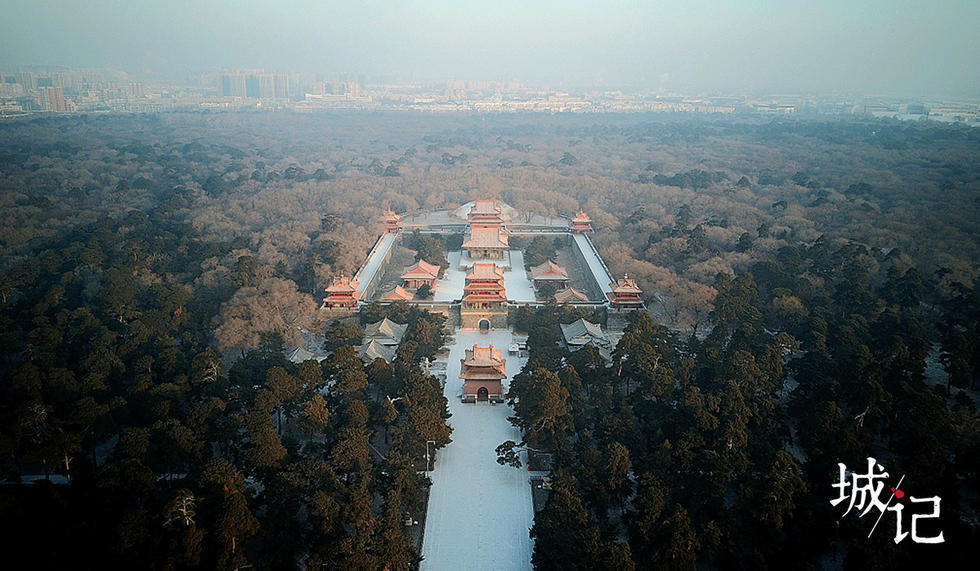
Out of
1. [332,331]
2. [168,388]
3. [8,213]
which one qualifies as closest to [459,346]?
[332,331]

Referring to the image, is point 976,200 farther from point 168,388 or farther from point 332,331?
point 168,388

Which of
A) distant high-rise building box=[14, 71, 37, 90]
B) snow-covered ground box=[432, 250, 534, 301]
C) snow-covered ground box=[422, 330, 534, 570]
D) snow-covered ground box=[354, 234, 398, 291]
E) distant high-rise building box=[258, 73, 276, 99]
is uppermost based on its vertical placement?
distant high-rise building box=[258, 73, 276, 99]

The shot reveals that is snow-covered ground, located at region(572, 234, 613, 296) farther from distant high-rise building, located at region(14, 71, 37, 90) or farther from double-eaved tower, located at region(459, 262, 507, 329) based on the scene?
distant high-rise building, located at region(14, 71, 37, 90)

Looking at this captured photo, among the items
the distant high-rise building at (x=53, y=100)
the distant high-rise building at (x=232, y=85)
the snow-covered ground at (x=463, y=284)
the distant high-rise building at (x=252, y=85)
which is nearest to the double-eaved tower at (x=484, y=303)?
the snow-covered ground at (x=463, y=284)

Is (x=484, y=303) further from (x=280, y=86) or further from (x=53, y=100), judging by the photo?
(x=280, y=86)

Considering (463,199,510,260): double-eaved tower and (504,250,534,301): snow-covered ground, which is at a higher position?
(463,199,510,260): double-eaved tower

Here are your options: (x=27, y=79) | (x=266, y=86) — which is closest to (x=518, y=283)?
(x=27, y=79)

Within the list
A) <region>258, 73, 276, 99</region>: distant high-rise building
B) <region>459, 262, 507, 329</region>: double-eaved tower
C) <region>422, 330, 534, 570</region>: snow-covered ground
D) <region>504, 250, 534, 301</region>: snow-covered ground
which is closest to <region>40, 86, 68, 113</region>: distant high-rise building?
<region>258, 73, 276, 99</region>: distant high-rise building
